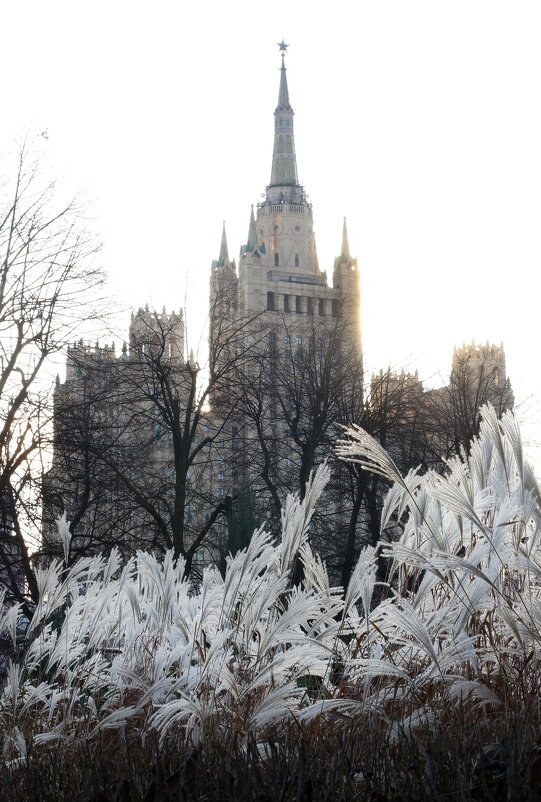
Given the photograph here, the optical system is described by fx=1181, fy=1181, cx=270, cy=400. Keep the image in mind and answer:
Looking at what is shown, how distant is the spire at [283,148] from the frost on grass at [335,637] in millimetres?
125349

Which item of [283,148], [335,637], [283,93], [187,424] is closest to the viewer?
[335,637]

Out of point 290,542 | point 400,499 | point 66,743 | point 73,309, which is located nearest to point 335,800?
point 66,743

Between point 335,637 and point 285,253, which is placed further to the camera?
point 285,253

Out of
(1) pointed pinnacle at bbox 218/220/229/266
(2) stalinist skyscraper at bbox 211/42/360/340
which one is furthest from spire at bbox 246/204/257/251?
(1) pointed pinnacle at bbox 218/220/229/266

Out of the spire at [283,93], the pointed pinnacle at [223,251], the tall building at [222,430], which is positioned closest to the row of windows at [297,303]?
the pointed pinnacle at [223,251]

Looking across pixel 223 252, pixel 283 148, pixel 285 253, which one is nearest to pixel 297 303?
pixel 285 253

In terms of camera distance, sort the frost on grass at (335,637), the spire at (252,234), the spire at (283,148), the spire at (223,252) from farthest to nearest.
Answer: the spire at (283,148) < the spire at (252,234) < the spire at (223,252) < the frost on grass at (335,637)

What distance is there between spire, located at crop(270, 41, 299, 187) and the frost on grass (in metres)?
125

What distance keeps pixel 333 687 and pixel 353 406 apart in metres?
24.5

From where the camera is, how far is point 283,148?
128750mm

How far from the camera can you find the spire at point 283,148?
129 metres

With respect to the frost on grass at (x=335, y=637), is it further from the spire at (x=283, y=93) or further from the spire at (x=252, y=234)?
the spire at (x=283, y=93)

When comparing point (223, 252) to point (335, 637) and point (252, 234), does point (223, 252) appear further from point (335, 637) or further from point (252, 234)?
point (335, 637)

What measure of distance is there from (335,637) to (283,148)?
127 m
